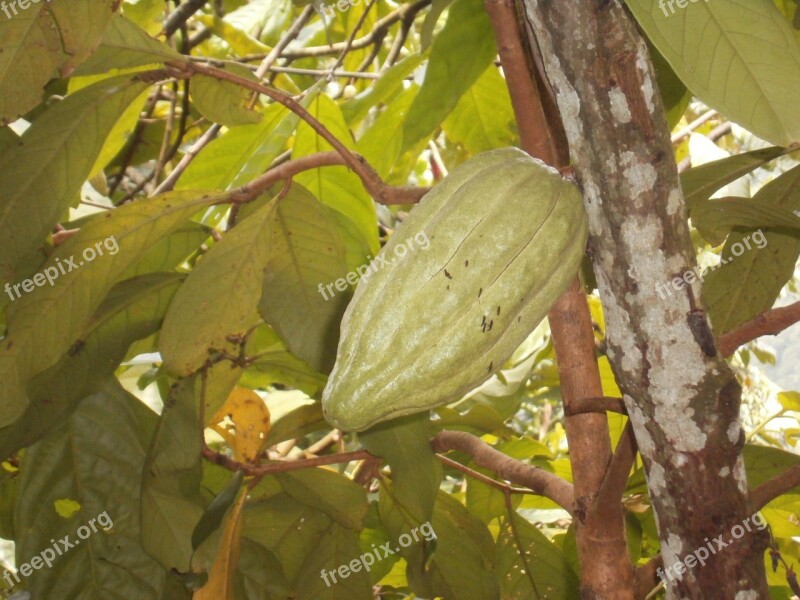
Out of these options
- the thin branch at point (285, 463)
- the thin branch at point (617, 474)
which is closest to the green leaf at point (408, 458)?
the thin branch at point (285, 463)

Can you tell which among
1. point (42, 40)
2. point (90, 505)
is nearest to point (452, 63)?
point (42, 40)

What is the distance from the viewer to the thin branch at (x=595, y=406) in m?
0.72

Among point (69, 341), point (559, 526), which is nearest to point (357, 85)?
point (559, 526)

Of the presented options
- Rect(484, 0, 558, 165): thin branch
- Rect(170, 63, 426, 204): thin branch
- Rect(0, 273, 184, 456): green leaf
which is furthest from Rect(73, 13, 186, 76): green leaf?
Rect(484, 0, 558, 165): thin branch

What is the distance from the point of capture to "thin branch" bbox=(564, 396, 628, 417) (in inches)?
28.4

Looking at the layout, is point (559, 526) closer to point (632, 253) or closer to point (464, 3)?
point (464, 3)

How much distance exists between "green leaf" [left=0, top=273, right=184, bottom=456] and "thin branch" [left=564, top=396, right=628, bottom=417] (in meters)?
0.51

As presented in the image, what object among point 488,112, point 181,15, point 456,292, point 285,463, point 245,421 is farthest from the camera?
point 181,15

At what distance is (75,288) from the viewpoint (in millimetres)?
912

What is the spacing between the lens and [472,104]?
1.45 meters

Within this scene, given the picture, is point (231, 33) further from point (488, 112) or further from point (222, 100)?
point (222, 100)

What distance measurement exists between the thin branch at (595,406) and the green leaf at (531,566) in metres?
0.40

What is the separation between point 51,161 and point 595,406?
630 millimetres

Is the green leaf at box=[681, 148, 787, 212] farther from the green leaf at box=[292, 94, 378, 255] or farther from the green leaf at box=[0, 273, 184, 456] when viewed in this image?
the green leaf at box=[0, 273, 184, 456]
